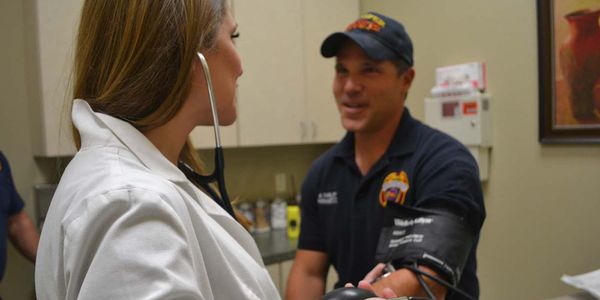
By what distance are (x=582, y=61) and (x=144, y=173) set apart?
1.81 meters

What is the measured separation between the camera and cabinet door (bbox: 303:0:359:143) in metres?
2.64

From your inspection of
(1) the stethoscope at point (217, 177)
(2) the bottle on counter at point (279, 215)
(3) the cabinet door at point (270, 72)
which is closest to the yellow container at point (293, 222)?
(2) the bottle on counter at point (279, 215)

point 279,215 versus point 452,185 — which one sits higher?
point 452,185

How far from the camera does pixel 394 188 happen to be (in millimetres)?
1184

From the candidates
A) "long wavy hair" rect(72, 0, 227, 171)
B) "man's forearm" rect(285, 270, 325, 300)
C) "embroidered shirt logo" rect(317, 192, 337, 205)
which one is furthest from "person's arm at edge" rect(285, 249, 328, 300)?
"long wavy hair" rect(72, 0, 227, 171)

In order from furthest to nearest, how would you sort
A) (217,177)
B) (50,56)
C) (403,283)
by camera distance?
(50,56) → (403,283) → (217,177)

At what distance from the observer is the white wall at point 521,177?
1819mm

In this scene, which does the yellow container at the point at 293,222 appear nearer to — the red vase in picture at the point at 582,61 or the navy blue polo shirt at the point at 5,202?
the navy blue polo shirt at the point at 5,202

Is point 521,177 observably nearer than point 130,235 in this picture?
No

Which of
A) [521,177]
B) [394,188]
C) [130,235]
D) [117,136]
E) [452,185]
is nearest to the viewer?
[130,235]

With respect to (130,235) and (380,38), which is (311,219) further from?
(130,235)

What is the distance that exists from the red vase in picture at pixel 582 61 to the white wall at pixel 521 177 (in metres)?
0.13

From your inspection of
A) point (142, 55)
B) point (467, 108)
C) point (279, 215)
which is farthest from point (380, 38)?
point (279, 215)

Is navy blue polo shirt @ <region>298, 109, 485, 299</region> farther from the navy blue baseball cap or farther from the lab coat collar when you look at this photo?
the lab coat collar
